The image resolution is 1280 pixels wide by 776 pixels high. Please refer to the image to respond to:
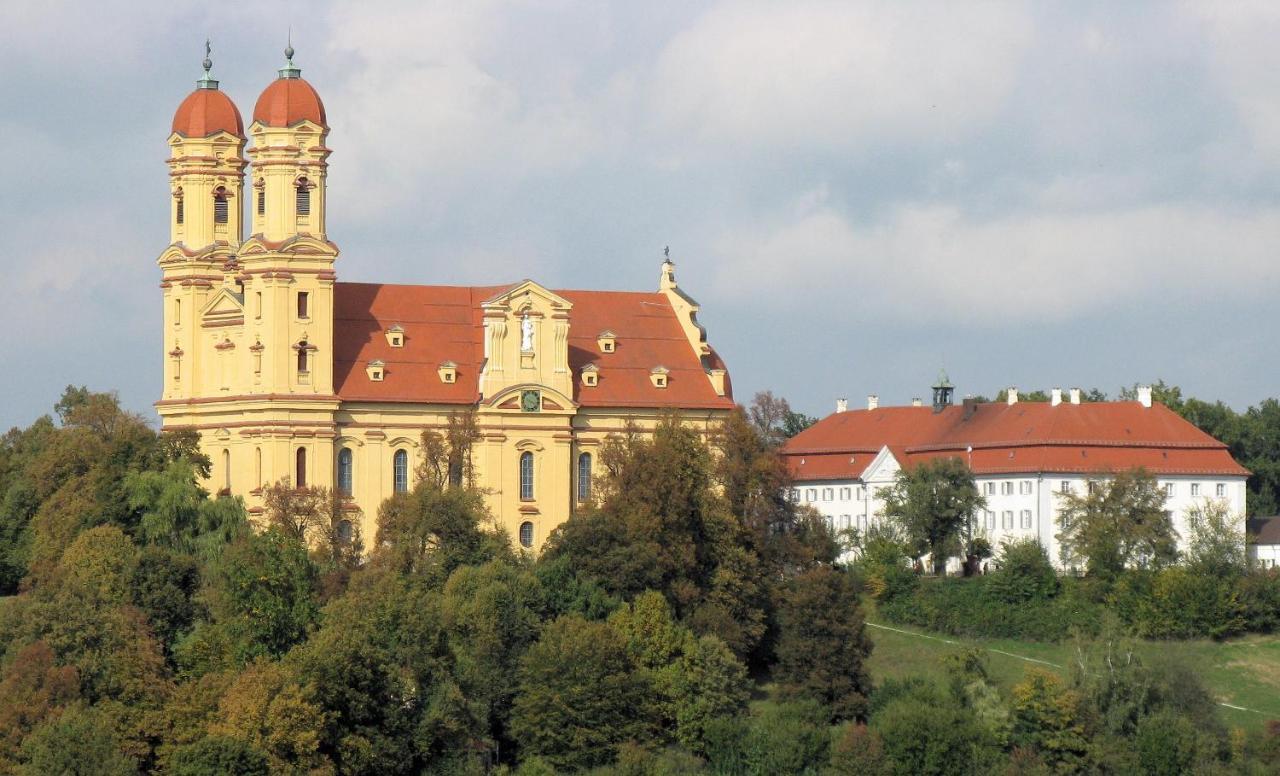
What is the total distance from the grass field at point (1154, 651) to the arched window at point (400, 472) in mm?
14503

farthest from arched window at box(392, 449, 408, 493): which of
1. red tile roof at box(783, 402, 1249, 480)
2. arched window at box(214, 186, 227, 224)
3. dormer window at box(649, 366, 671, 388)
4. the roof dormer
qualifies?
red tile roof at box(783, 402, 1249, 480)

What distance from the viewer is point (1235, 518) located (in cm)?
9919

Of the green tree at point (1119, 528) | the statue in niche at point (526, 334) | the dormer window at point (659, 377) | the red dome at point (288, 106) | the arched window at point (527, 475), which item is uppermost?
the red dome at point (288, 106)

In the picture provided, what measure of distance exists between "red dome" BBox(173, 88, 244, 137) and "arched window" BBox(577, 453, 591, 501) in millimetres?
14336

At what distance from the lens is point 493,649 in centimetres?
7988

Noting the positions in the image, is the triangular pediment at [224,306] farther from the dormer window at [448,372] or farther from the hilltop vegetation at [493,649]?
the dormer window at [448,372]

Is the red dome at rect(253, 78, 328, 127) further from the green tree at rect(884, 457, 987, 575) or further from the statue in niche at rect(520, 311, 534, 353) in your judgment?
the green tree at rect(884, 457, 987, 575)

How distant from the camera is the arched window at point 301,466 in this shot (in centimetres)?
9031

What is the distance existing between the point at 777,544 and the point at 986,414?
19.8 m

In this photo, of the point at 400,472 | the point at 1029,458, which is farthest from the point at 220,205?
the point at 1029,458

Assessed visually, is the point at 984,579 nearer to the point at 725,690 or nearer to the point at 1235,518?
the point at 1235,518

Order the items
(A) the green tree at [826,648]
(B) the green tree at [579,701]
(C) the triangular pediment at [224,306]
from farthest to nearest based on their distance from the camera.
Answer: (C) the triangular pediment at [224,306]
(A) the green tree at [826,648]
(B) the green tree at [579,701]

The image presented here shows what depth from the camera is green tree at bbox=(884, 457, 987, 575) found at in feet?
321

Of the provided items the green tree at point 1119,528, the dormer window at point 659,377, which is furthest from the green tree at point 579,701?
the green tree at point 1119,528
